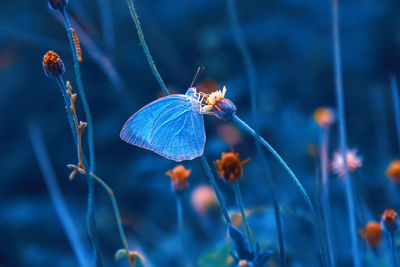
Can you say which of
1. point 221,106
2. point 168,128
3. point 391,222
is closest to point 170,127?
point 168,128

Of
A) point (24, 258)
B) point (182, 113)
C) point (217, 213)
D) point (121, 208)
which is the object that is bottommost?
point (24, 258)

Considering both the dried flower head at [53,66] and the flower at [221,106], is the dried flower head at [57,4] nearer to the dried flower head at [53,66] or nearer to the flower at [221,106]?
the dried flower head at [53,66]

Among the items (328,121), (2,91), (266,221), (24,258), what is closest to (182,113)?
(266,221)

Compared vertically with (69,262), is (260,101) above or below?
above

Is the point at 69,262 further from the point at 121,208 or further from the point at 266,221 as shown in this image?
the point at 266,221

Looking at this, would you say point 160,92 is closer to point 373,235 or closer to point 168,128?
point 168,128

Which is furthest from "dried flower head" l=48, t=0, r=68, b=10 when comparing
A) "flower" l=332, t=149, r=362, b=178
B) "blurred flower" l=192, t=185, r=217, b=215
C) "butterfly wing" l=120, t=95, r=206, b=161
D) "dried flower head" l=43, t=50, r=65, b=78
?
"blurred flower" l=192, t=185, r=217, b=215

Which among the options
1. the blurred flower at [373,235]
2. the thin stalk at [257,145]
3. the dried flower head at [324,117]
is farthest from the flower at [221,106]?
the dried flower head at [324,117]
